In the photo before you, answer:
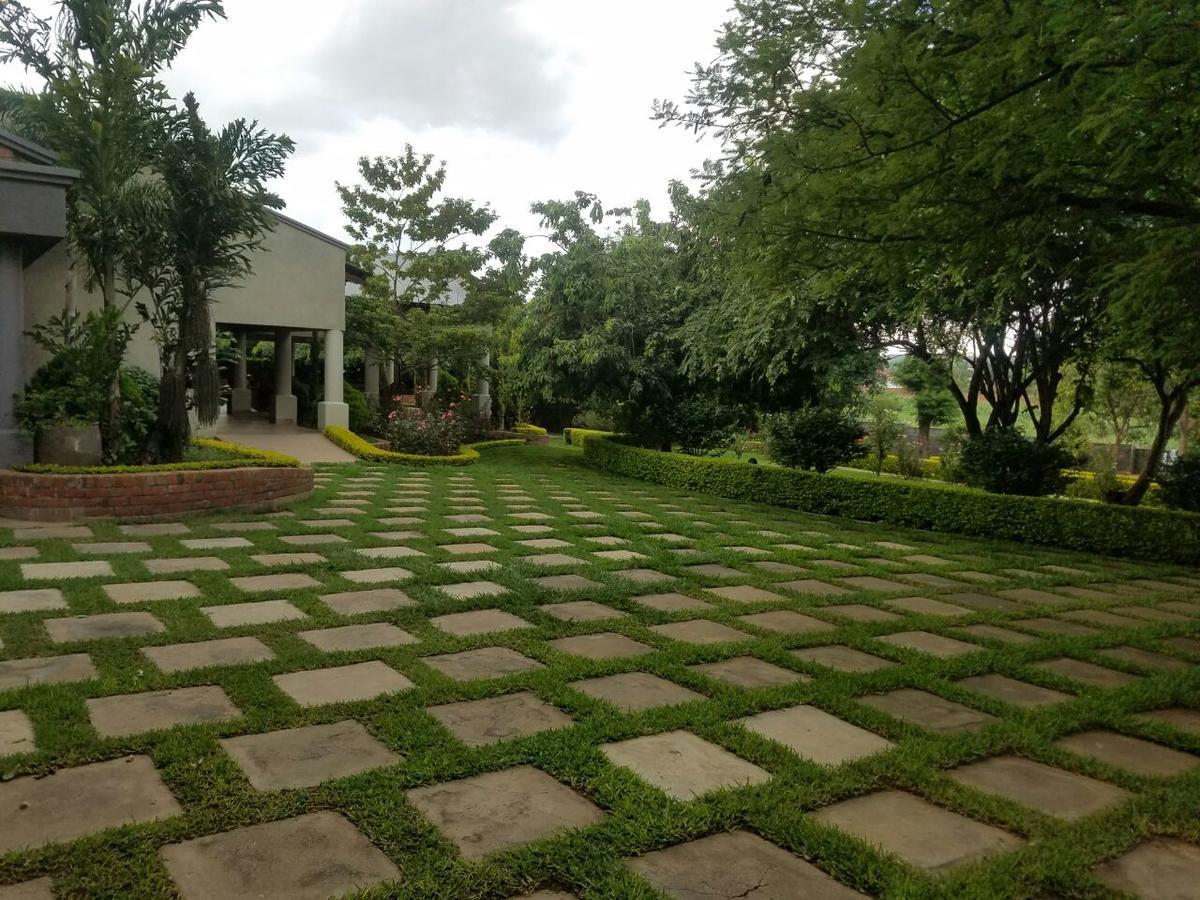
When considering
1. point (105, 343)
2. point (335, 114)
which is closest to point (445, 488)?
point (105, 343)

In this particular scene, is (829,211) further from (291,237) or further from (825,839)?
(291,237)

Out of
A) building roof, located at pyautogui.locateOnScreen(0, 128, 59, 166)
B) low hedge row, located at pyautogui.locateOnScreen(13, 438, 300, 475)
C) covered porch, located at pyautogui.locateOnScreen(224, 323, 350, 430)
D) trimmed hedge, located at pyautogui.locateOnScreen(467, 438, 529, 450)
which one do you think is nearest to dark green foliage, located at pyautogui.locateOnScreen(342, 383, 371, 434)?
covered porch, located at pyautogui.locateOnScreen(224, 323, 350, 430)

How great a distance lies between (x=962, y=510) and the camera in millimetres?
10164

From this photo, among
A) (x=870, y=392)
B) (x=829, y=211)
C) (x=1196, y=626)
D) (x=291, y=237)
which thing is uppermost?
(x=291, y=237)

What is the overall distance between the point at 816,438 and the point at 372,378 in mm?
13944

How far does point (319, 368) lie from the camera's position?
22.1 m

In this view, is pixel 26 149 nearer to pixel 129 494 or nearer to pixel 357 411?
pixel 129 494

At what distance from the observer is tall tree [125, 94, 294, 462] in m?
8.41

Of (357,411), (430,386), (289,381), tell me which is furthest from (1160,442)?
(289,381)

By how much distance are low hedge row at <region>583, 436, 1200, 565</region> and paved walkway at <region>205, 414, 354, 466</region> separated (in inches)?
253

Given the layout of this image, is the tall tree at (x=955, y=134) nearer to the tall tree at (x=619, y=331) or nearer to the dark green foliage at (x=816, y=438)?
the dark green foliage at (x=816, y=438)

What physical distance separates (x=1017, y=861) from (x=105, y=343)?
8523 millimetres

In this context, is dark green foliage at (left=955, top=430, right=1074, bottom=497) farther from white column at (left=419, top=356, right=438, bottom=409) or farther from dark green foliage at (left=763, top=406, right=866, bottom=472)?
white column at (left=419, top=356, right=438, bottom=409)

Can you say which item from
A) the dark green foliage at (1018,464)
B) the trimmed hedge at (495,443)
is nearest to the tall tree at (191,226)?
the dark green foliage at (1018,464)
